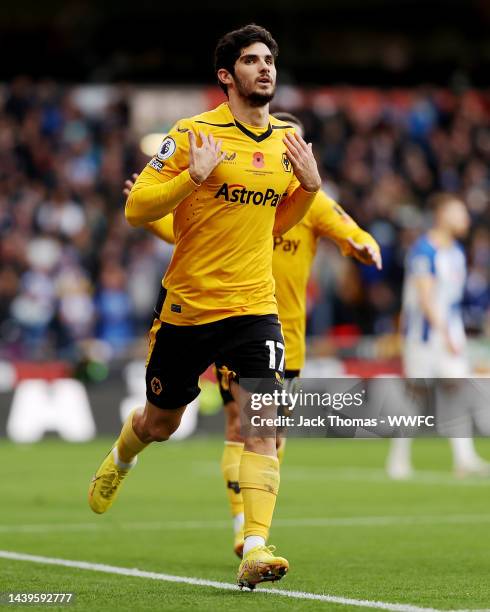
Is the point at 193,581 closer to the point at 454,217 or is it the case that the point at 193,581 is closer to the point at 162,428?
the point at 162,428

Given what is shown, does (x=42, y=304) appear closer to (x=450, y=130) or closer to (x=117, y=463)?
(x=450, y=130)

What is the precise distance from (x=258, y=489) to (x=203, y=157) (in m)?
1.61

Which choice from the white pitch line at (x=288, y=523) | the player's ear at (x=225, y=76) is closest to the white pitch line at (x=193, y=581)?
the white pitch line at (x=288, y=523)

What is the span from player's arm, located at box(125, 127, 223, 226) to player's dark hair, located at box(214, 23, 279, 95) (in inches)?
15.8

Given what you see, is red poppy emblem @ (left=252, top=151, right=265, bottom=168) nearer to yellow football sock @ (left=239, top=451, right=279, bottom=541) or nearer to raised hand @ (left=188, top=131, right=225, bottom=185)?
raised hand @ (left=188, top=131, right=225, bottom=185)

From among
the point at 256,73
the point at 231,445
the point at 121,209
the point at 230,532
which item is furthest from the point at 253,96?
the point at 121,209

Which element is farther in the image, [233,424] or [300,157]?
[233,424]

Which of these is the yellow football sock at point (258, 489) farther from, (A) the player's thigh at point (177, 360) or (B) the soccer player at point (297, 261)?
(B) the soccer player at point (297, 261)

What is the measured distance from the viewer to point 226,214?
712 cm

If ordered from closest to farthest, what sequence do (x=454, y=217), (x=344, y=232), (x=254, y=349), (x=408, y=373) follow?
(x=254, y=349)
(x=344, y=232)
(x=454, y=217)
(x=408, y=373)

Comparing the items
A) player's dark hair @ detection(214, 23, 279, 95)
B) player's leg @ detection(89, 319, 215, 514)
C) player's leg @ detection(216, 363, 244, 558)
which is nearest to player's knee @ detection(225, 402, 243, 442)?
player's leg @ detection(216, 363, 244, 558)

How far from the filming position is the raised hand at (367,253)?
8375 millimetres

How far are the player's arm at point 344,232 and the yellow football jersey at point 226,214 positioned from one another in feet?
4.31

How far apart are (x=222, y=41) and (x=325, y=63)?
24962mm
